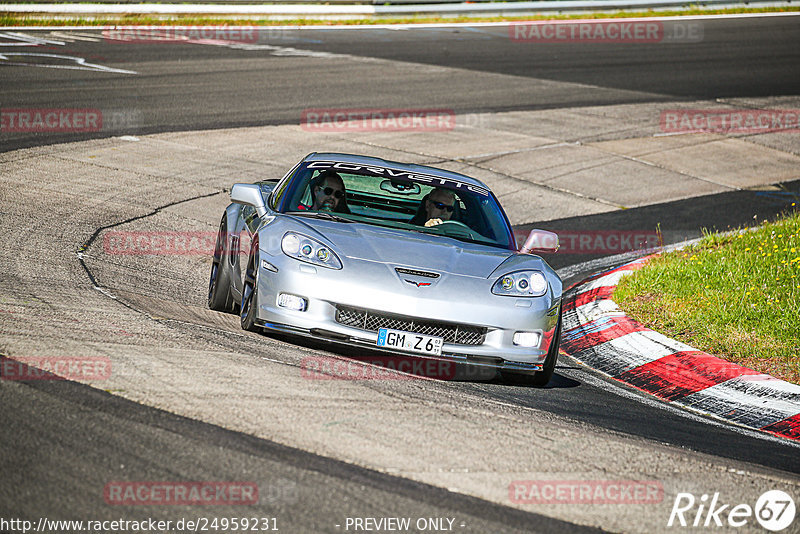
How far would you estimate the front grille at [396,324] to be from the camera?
6.26m

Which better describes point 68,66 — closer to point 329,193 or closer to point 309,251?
point 329,193

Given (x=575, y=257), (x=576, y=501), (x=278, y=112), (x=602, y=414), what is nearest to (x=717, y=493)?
(x=576, y=501)

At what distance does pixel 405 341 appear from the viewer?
624cm

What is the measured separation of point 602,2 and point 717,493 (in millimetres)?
28162

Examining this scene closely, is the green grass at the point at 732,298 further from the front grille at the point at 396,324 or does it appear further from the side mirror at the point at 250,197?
the side mirror at the point at 250,197

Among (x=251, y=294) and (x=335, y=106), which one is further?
(x=335, y=106)

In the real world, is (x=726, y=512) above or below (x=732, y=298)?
above

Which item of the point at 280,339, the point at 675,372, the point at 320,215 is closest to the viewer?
the point at 280,339

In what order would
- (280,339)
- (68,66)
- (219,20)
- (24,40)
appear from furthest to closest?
(219,20)
(24,40)
(68,66)
(280,339)

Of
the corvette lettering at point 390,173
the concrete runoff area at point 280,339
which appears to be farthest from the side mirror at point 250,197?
→ the concrete runoff area at point 280,339

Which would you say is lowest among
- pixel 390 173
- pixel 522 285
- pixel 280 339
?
pixel 280 339

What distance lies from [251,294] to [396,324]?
3.61 ft

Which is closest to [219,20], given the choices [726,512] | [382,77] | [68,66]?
[382,77]

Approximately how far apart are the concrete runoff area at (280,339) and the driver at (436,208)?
167 centimetres
